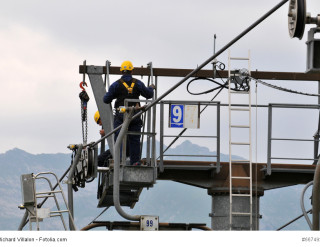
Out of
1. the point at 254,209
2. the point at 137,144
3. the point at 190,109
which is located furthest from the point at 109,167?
the point at 254,209

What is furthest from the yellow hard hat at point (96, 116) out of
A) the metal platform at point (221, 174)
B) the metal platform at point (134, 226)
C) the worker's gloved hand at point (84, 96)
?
the metal platform at point (134, 226)

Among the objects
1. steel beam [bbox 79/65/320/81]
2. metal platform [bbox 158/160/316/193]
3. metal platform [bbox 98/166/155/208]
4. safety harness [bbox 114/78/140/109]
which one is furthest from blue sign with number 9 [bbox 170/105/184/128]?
steel beam [bbox 79/65/320/81]

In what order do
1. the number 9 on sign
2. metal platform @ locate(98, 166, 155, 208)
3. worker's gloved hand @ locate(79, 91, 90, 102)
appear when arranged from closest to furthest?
the number 9 on sign, metal platform @ locate(98, 166, 155, 208), worker's gloved hand @ locate(79, 91, 90, 102)

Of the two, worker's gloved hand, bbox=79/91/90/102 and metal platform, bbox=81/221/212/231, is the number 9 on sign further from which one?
worker's gloved hand, bbox=79/91/90/102

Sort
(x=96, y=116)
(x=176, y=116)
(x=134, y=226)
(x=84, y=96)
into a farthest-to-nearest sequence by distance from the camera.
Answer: (x=96, y=116) < (x=84, y=96) < (x=176, y=116) < (x=134, y=226)

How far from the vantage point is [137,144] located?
2027 centimetres

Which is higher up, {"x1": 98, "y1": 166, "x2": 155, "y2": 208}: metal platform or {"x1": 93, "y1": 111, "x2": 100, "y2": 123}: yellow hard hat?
{"x1": 93, "y1": 111, "x2": 100, "y2": 123}: yellow hard hat

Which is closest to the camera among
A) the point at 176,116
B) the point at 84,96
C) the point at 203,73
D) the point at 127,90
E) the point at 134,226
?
the point at 134,226

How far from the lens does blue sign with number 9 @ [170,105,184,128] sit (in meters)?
21.8

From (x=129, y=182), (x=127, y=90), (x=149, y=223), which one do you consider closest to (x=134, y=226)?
(x=149, y=223)

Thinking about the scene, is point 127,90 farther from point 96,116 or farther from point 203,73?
point 203,73

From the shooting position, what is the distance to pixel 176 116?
21.8 metres

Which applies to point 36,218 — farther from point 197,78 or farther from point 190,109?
point 197,78

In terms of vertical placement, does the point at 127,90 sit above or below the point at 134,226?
above
